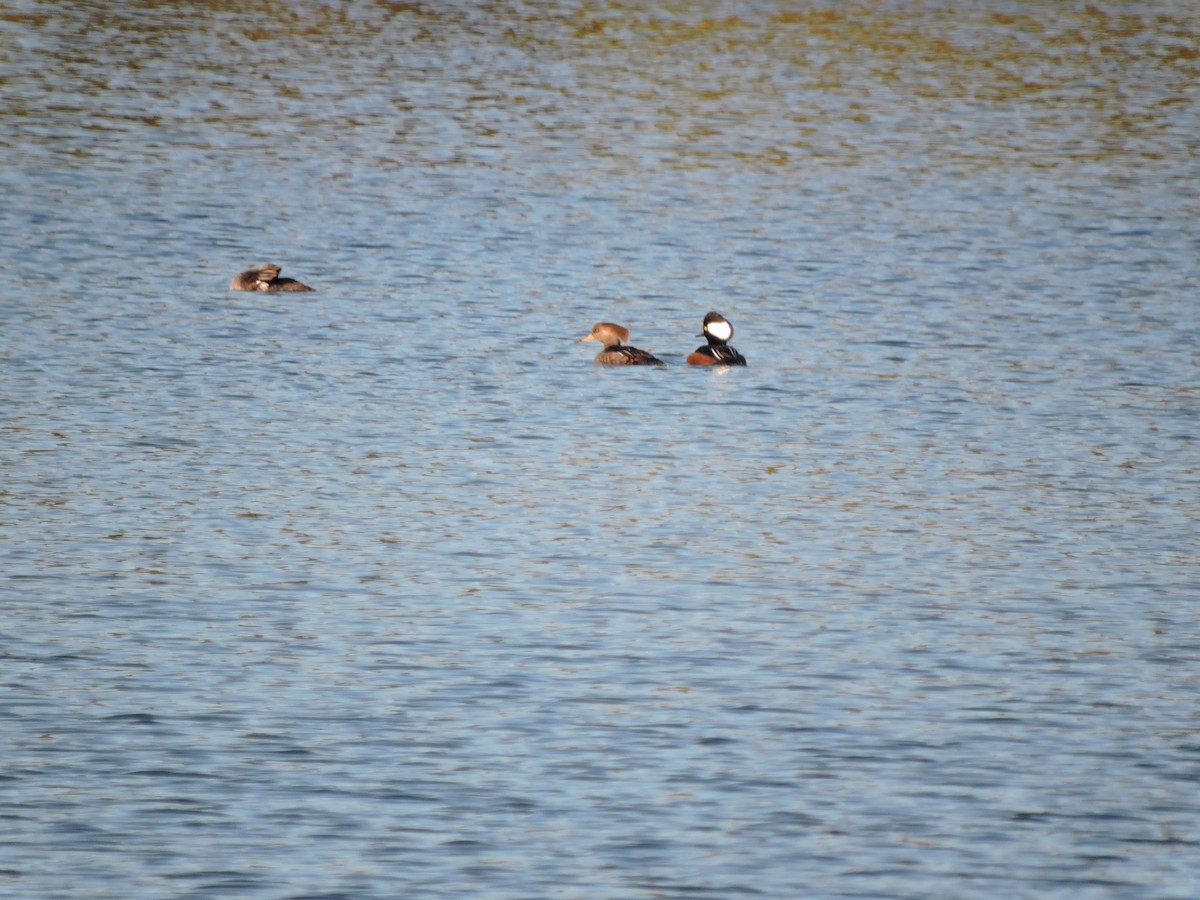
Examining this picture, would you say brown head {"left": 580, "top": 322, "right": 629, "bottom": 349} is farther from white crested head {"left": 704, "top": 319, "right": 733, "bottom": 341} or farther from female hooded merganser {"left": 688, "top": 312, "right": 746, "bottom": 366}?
white crested head {"left": 704, "top": 319, "right": 733, "bottom": 341}

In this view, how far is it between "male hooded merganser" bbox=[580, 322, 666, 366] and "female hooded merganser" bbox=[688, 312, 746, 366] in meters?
0.55

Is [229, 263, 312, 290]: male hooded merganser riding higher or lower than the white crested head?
lower

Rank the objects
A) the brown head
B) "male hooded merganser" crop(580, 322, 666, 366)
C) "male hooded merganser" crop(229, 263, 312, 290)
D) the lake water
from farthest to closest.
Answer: "male hooded merganser" crop(229, 263, 312, 290) < the brown head < "male hooded merganser" crop(580, 322, 666, 366) < the lake water

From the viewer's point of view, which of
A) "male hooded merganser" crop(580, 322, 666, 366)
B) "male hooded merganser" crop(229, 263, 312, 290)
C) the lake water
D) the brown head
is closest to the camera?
the lake water

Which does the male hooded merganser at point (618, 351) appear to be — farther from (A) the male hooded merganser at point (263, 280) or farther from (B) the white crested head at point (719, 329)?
(A) the male hooded merganser at point (263, 280)

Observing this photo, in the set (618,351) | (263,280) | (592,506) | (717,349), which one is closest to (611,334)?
(618,351)

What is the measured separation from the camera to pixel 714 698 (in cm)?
1403

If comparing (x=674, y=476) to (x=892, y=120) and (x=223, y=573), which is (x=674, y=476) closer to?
(x=223, y=573)

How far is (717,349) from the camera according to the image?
2458cm

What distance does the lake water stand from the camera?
39.4ft

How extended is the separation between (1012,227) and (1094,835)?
22080mm

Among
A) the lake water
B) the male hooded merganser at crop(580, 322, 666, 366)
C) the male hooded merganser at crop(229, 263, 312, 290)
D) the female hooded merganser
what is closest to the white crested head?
the female hooded merganser

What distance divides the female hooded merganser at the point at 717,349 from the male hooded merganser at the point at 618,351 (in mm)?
551

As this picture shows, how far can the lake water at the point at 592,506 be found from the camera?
39.4ft
